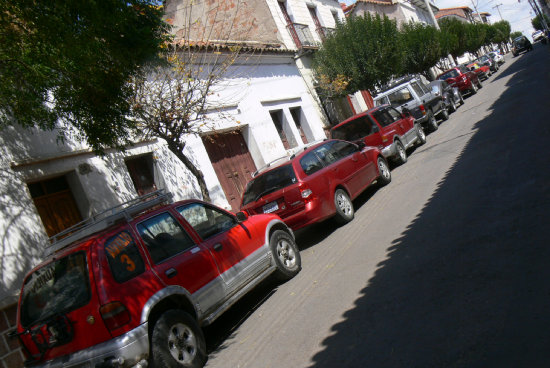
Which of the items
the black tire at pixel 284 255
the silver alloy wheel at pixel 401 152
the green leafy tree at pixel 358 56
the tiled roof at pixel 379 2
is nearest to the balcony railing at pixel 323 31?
the green leafy tree at pixel 358 56

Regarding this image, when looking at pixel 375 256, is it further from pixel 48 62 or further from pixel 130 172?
pixel 130 172

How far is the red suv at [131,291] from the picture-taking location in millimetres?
4184

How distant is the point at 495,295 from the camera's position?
3930 millimetres

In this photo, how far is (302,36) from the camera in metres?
21.9

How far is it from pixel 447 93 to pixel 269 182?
14.3 meters

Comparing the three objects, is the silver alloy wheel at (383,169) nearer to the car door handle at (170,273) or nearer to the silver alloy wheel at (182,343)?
the car door handle at (170,273)

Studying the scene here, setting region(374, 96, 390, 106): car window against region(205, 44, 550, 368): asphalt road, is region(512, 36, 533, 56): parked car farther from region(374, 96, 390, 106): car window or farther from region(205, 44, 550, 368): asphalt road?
region(205, 44, 550, 368): asphalt road

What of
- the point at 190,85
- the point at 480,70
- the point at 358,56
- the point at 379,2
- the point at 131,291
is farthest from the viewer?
the point at 379,2

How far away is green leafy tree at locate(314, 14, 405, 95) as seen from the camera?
20453 millimetres

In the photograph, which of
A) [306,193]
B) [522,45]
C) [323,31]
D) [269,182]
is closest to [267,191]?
[269,182]

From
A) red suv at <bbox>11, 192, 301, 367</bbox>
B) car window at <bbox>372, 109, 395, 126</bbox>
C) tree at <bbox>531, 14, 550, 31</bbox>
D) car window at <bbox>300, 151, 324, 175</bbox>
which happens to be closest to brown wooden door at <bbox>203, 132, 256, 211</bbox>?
car window at <bbox>372, 109, 395, 126</bbox>

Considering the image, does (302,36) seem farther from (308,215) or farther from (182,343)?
(182,343)

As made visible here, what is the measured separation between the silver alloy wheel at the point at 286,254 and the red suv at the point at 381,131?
6048 mm

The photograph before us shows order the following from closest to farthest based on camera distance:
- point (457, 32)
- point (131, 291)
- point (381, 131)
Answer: point (131, 291) → point (381, 131) → point (457, 32)
